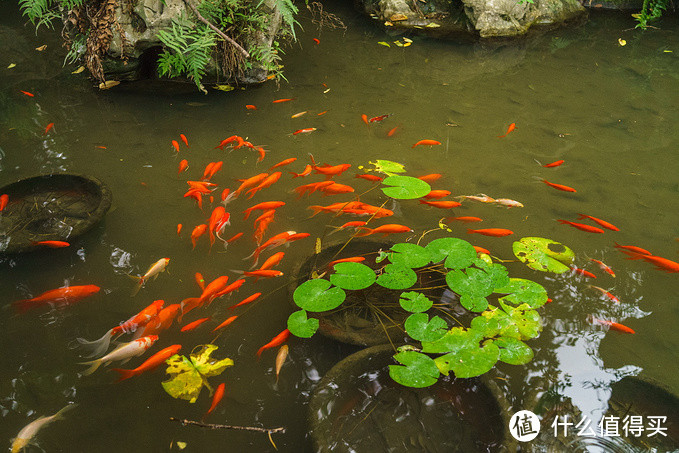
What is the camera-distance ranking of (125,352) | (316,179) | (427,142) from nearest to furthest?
(125,352) → (316,179) → (427,142)

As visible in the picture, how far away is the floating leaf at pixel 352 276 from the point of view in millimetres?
2240

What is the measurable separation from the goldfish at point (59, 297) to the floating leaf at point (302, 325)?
1056mm

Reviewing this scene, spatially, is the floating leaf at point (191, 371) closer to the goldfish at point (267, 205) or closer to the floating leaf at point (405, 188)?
the goldfish at point (267, 205)

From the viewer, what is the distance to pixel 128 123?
3.88 metres

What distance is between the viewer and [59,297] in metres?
2.39

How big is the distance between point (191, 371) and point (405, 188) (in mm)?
1509

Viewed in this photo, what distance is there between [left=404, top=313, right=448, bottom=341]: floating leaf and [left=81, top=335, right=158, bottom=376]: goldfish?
1.18 metres

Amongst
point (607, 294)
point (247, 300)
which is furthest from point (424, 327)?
point (607, 294)

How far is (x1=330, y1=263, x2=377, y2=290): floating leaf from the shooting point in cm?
224

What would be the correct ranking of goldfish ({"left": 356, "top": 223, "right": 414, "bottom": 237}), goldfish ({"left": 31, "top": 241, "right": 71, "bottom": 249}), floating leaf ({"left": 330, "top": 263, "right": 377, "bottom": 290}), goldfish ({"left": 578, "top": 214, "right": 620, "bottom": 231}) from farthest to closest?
goldfish ({"left": 578, "top": 214, "right": 620, "bottom": 231}), goldfish ({"left": 356, "top": 223, "right": 414, "bottom": 237}), goldfish ({"left": 31, "top": 241, "right": 71, "bottom": 249}), floating leaf ({"left": 330, "top": 263, "right": 377, "bottom": 290})

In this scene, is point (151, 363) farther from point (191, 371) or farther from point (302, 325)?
point (302, 325)

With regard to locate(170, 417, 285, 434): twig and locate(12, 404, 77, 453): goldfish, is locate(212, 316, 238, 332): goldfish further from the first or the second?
locate(12, 404, 77, 453): goldfish

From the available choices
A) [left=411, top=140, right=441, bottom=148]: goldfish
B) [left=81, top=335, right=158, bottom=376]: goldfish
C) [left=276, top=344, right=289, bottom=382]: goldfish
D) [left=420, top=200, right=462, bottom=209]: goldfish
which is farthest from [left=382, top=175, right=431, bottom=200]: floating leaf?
[left=81, top=335, right=158, bottom=376]: goldfish

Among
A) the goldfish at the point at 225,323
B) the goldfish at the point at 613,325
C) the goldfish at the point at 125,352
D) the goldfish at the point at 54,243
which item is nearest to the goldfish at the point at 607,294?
the goldfish at the point at 613,325
